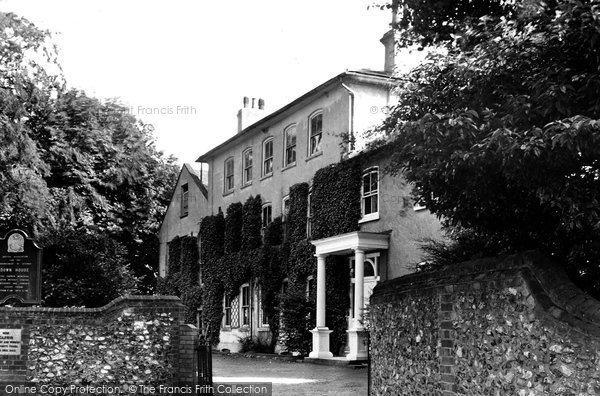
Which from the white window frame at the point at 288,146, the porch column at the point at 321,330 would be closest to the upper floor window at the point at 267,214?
the white window frame at the point at 288,146

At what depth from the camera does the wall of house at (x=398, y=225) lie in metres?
21.9

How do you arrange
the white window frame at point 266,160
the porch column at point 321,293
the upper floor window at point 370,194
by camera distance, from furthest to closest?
the white window frame at point 266,160 → the porch column at point 321,293 → the upper floor window at point 370,194

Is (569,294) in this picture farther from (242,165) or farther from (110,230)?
(110,230)

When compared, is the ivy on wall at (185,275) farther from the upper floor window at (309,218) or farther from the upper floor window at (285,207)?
the upper floor window at (309,218)

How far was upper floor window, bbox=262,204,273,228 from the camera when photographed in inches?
1240

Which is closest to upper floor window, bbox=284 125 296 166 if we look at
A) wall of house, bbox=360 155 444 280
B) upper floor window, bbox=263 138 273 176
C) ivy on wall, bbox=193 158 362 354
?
upper floor window, bbox=263 138 273 176

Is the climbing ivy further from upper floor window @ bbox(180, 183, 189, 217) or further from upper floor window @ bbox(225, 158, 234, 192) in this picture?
upper floor window @ bbox(180, 183, 189, 217)

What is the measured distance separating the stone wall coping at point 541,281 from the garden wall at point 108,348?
5.55 metres

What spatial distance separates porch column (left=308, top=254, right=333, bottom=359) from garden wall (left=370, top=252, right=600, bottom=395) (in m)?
14.3

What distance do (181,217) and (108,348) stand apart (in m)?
27.8

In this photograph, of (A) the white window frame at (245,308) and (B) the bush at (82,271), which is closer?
(B) the bush at (82,271)

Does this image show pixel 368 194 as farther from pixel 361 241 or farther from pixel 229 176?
pixel 229 176

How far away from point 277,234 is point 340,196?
5.18 metres

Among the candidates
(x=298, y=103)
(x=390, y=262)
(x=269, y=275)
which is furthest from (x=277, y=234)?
(x=390, y=262)
